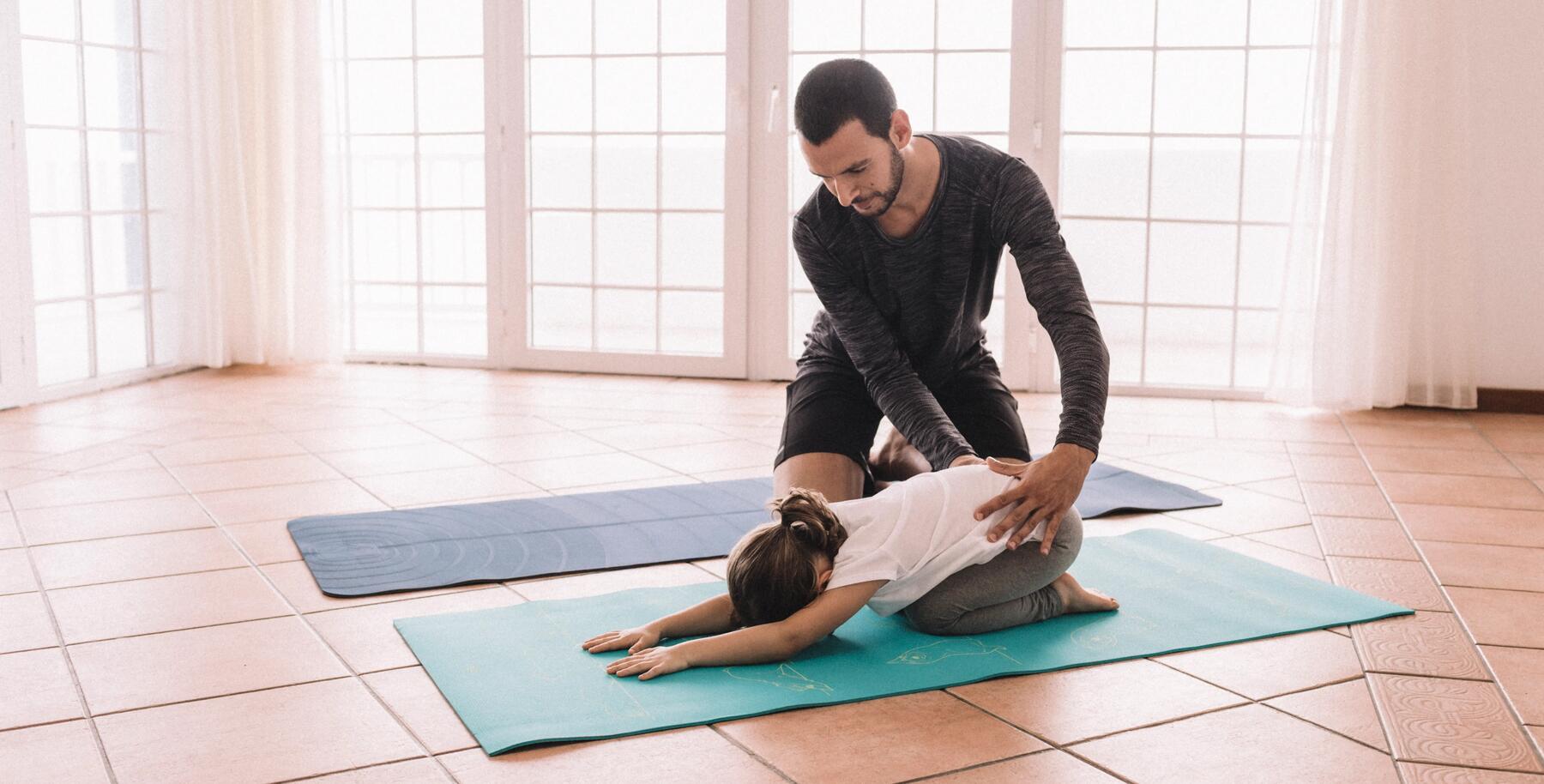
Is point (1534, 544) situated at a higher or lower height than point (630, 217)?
lower

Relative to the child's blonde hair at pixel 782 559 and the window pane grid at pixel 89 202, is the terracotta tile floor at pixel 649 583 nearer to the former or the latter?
the child's blonde hair at pixel 782 559

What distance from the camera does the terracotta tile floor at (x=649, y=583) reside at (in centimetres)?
185

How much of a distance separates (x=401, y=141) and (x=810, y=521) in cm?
421

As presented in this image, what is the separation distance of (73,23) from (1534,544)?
504 cm

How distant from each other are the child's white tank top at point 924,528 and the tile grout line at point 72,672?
106 centimetres

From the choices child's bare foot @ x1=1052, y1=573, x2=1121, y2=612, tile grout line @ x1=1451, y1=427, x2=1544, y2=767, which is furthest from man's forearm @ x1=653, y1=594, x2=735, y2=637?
tile grout line @ x1=1451, y1=427, x2=1544, y2=767

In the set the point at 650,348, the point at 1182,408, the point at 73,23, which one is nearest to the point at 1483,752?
the point at 1182,408

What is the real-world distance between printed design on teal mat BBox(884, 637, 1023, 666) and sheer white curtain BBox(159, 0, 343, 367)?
13.3 ft

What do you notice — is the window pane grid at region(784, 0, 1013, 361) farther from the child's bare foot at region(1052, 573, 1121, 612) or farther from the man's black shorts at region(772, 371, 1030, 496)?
the child's bare foot at region(1052, 573, 1121, 612)

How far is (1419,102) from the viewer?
15.0 ft

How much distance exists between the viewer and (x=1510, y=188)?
4727 mm

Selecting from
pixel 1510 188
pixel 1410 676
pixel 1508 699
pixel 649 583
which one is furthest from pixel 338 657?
pixel 1510 188

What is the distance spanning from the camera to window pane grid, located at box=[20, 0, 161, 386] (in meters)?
4.98

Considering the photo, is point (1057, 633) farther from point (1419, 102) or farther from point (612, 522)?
point (1419, 102)
